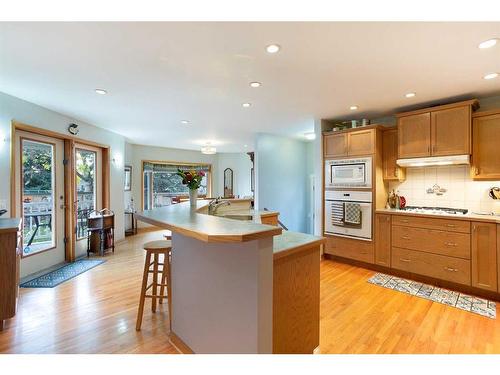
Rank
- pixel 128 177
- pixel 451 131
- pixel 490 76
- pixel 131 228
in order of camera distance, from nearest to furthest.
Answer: pixel 490 76, pixel 451 131, pixel 131 228, pixel 128 177

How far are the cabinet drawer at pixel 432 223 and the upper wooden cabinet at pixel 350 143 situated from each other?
3.42ft

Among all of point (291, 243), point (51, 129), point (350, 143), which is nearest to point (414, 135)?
point (350, 143)

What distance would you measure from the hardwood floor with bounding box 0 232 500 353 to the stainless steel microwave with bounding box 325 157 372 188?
4.85ft

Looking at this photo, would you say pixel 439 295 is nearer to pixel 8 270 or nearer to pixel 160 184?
pixel 8 270

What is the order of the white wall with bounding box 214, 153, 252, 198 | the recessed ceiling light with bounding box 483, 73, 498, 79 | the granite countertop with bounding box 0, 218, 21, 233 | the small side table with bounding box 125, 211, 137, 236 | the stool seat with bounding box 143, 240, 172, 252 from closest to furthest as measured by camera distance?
the granite countertop with bounding box 0, 218, 21, 233 → the stool seat with bounding box 143, 240, 172, 252 → the recessed ceiling light with bounding box 483, 73, 498, 79 → the small side table with bounding box 125, 211, 137, 236 → the white wall with bounding box 214, 153, 252, 198

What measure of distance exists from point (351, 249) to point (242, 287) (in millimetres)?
3085

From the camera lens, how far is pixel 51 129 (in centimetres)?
380

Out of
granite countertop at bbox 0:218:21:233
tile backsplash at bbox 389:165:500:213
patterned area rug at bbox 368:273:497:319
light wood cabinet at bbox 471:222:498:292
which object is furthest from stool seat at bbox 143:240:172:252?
tile backsplash at bbox 389:165:500:213

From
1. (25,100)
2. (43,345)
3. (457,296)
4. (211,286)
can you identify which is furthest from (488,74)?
(25,100)

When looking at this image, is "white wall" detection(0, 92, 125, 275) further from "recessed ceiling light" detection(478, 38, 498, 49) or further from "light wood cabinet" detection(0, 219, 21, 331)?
"recessed ceiling light" detection(478, 38, 498, 49)

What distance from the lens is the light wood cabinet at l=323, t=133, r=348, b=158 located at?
13.3 feet

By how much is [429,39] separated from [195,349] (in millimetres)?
2797
